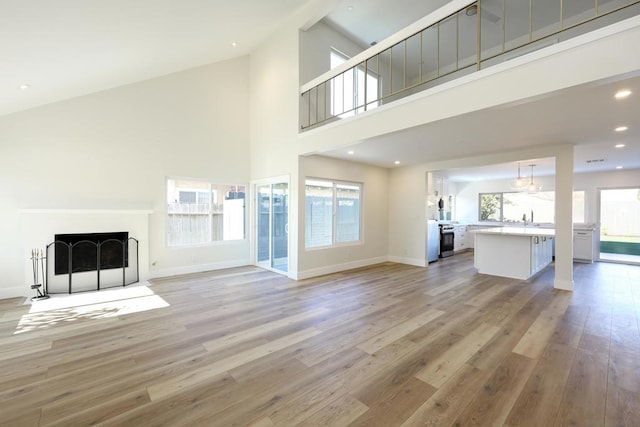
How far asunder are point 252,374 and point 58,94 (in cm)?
497

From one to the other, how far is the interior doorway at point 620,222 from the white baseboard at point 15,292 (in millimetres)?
12662

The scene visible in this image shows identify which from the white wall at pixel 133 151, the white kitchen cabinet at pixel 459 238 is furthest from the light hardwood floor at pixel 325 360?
the white kitchen cabinet at pixel 459 238

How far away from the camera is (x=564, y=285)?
4.74 m

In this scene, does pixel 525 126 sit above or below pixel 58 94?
below

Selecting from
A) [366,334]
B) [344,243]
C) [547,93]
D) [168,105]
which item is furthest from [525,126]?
[168,105]

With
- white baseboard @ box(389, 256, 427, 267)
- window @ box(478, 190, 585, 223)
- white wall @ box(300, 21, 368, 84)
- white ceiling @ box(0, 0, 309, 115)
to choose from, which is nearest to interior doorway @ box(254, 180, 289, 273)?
white wall @ box(300, 21, 368, 84)

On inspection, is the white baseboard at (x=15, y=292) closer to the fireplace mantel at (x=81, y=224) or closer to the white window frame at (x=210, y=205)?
the fireplace mantel at (x=81, y=224)

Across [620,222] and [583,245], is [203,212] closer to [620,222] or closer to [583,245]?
[583,245]

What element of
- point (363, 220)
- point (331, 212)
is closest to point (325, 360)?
point (331, 212)

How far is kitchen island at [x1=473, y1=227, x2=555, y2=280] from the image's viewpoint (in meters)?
5.32

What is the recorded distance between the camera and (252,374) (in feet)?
7.41

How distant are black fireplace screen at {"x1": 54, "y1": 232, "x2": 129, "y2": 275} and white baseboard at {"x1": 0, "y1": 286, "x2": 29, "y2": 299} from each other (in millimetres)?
402

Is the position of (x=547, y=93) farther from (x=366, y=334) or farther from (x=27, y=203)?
(x=27, y=203)

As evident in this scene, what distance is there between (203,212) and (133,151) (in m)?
1.73
